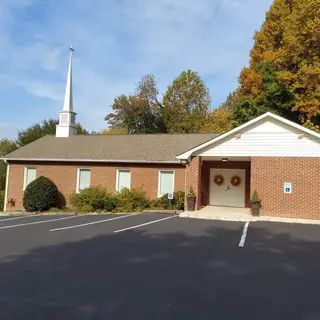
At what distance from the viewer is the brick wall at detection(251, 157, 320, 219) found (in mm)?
12672

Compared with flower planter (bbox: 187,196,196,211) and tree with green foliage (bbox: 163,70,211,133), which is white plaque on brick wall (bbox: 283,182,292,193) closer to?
flower planter (bbox: 187,196,196,211)

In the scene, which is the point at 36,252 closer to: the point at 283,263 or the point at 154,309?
the point at 154,309

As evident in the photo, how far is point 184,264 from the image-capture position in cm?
641

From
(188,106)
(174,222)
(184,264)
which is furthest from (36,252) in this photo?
(188,106)

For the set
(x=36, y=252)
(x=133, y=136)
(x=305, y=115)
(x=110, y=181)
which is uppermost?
(x=305, y=115)

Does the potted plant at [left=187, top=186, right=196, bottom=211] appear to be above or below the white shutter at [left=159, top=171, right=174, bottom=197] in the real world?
below

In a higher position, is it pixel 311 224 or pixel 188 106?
pixel 188 106

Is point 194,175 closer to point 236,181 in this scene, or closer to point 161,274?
point 236,181

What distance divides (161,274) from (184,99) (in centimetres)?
3438

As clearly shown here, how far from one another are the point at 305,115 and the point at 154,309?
73.7 ft

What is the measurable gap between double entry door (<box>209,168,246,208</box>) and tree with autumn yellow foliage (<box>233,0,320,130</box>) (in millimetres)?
7837

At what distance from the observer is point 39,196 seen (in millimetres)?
17766

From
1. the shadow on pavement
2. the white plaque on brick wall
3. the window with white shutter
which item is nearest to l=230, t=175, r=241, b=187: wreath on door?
the white plaque on brick wall

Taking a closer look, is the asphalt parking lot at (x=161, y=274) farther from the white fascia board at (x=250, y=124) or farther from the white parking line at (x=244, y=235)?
the white fascia board at (x=250, y=124)
